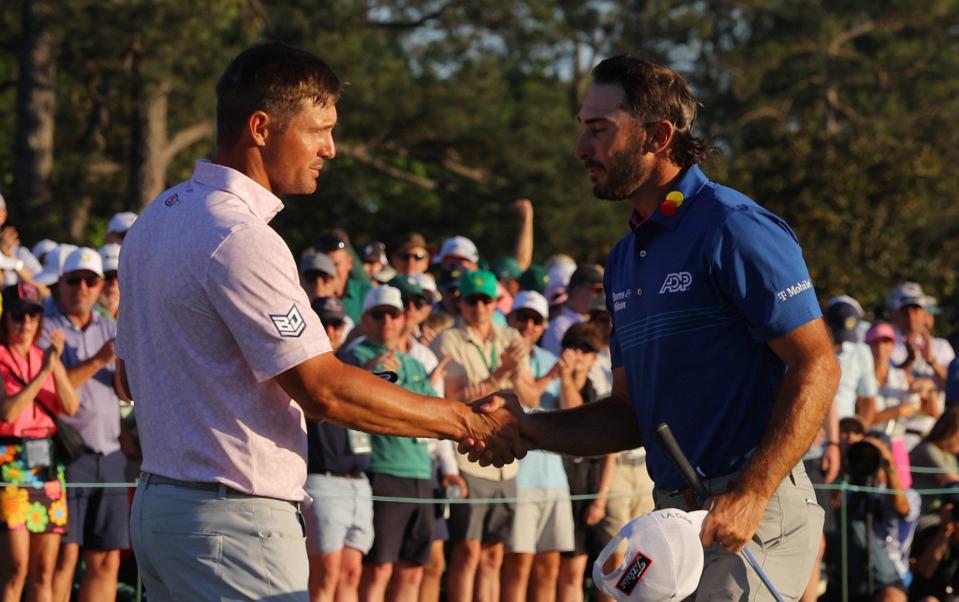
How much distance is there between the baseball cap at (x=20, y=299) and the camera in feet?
30.2

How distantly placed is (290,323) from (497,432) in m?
1.11

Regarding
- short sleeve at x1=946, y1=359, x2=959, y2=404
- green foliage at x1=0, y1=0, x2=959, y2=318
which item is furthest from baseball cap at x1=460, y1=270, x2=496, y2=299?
green foliage at x1=0, y1=0, x2=959, y2=318

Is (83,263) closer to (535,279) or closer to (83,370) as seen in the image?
(83,370)

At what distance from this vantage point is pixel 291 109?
4707 mm

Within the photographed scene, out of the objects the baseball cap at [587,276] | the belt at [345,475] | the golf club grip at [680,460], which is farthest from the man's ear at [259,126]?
the baseball cap at [587,276]

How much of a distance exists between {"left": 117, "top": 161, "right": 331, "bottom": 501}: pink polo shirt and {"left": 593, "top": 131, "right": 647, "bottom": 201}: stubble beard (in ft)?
3.64

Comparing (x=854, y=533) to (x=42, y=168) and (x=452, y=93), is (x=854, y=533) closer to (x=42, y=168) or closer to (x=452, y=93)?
(x=42, y=168)

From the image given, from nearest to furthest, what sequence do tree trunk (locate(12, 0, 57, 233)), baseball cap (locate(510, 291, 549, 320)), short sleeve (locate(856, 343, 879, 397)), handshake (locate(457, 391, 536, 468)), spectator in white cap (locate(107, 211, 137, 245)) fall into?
1. handshake (locate(457, 391, 536, 468))
2. baseball cap (locate(510, 291, 549, 320))
3. spectator in white cap (locate(107, 211, 137, 245))
4. short sleeve (locate(856, 343, 879, 397))
5. tree trunk (locate(12, 0, 57, 233))

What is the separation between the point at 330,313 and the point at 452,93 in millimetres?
19245

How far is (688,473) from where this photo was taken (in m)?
4.60

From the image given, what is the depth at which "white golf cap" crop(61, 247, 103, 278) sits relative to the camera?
9.84 metres

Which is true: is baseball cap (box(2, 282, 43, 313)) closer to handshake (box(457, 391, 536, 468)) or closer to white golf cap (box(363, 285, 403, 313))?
white golf cap (box(363, 285, 403, 313))

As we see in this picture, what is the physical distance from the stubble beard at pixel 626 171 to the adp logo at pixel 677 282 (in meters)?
0.37

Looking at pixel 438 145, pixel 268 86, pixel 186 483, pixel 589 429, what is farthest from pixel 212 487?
pixel 438 145
